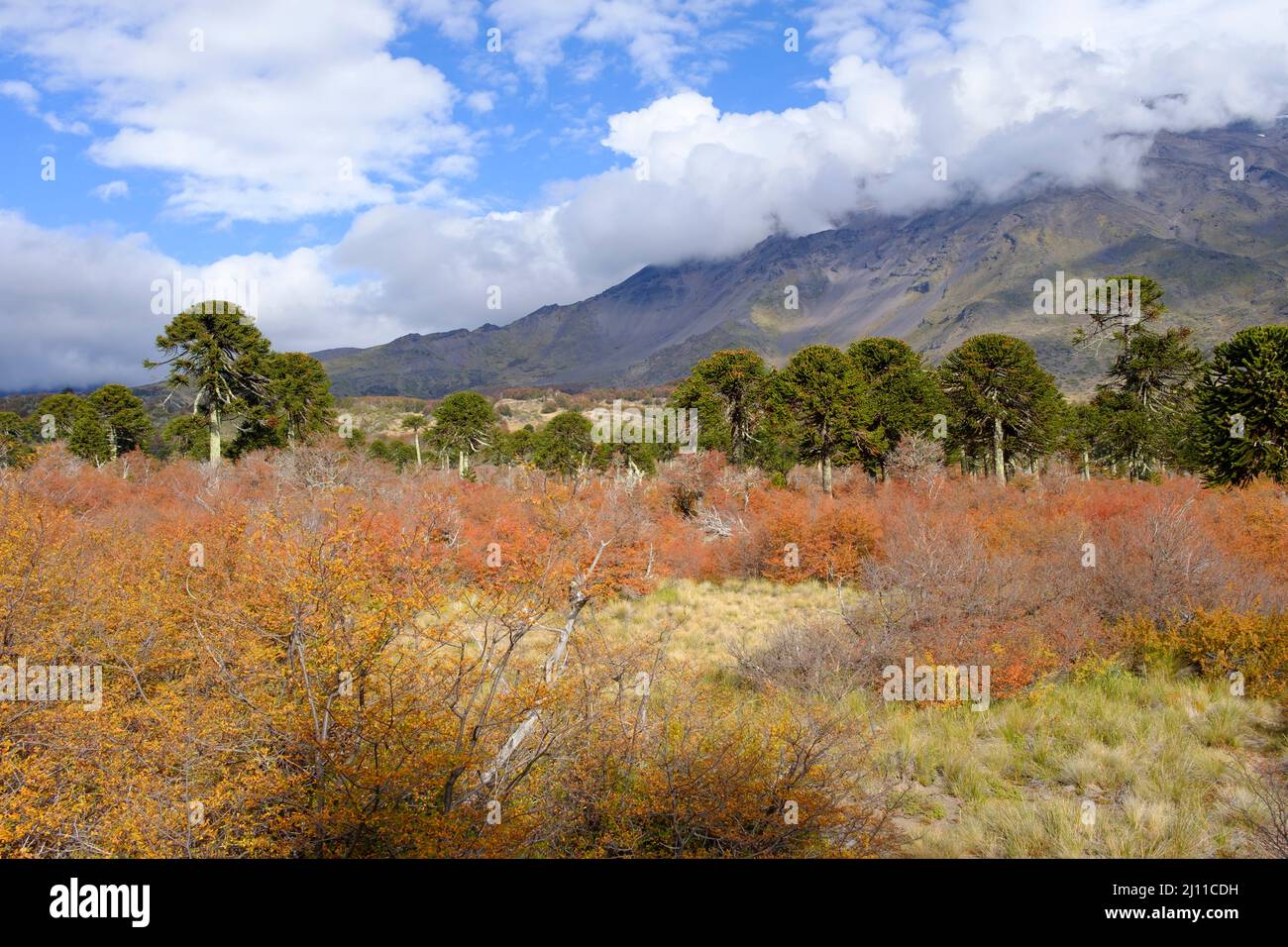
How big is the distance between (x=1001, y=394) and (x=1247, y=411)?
1197cm

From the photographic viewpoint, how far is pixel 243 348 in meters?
31.9

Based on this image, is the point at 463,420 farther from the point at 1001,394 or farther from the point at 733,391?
the point at 1001,394

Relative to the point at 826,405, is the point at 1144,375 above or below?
above

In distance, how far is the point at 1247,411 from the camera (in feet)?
74.6

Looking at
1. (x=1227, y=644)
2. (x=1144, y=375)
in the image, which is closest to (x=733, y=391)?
(x=1144, y=375)

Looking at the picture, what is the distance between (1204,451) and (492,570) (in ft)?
83.1

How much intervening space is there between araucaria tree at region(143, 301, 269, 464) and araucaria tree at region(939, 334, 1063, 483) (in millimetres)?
35626

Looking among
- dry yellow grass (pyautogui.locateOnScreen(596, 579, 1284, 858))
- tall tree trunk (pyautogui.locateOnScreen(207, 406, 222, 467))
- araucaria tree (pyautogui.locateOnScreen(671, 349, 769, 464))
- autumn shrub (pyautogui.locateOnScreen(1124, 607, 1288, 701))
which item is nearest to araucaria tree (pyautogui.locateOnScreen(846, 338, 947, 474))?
araucaria tree (pyautogui.locateOnScreen(671, 349, 769, 464))

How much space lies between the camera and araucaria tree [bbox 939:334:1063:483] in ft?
112

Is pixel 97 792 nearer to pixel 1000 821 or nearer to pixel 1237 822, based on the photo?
pixel 1000 821

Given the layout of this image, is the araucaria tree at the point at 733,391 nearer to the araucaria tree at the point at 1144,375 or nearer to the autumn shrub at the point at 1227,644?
the araucaria tree at the point at 1144,375

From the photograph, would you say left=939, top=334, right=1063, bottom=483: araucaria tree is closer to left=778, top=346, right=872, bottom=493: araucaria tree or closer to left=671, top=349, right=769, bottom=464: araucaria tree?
left=778, top=346, right=872, bottom=493: araucaria tree
